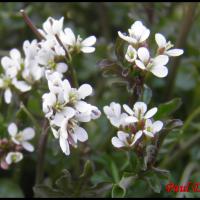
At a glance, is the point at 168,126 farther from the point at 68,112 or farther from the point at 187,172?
the point at 187,172

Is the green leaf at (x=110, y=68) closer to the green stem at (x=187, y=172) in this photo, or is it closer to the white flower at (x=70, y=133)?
the white flower at (x=70, y=133)

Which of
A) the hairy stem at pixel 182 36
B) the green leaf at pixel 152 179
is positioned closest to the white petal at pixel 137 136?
the green leaf at pixel 152 179

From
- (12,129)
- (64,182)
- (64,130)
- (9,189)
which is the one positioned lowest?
(9,189)

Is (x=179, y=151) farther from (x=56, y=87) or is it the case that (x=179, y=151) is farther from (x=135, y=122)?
(x=56, y=87)

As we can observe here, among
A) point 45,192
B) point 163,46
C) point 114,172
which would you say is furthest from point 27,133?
point 163,46

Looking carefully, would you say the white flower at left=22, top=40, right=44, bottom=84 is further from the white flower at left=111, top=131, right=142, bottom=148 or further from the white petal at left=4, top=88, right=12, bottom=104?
the white flower at left=111, top=131, right=142, bottom=148

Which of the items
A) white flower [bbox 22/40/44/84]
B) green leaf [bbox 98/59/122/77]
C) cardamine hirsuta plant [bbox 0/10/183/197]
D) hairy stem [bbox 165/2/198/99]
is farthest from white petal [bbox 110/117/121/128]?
hairy stem [bbox 165/2/198/99]

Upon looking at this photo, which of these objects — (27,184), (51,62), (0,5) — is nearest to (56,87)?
(51,62)
